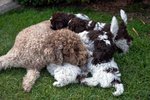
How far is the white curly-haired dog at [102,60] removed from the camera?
203 inches

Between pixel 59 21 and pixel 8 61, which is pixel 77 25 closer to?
pixel 59 21

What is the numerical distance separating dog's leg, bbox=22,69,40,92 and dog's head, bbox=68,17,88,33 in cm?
81

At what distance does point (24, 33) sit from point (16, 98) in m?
0.96

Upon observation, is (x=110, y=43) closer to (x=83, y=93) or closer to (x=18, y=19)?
(x=83, y=93)

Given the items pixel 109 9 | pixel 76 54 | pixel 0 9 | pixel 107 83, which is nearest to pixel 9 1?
pixel 0 9

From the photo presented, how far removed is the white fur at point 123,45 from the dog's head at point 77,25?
1.74ft

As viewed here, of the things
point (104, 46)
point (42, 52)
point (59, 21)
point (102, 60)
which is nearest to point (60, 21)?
point (59, 21)

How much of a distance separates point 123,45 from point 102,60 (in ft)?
2.12

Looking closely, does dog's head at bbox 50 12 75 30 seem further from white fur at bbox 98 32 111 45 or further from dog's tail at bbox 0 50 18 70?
dog's tail at bbox 0 50 18 70

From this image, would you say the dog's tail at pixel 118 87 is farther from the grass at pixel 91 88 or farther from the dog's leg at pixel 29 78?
the dog's leg at pixel 29 78

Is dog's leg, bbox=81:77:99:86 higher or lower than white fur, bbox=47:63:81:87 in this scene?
lower

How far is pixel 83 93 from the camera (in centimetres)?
521

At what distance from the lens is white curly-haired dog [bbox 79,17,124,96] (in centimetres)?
517

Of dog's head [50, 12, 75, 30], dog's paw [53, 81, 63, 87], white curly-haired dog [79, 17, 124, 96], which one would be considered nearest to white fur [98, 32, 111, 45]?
white curly-haired dog [79, 17, 124, 96]
